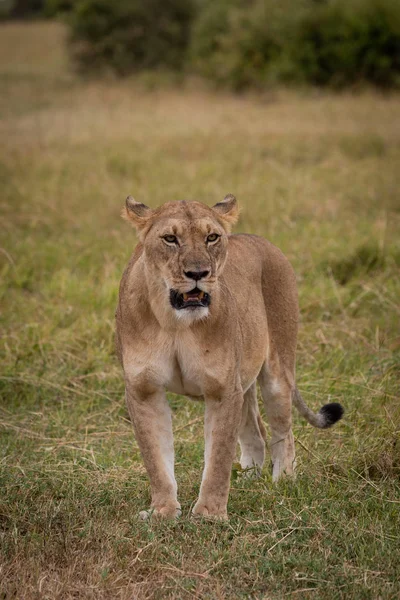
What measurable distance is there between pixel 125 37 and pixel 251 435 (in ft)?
69.2

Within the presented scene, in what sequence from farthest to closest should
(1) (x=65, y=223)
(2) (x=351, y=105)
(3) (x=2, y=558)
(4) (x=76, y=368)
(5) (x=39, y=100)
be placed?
1. (5) (x=39, y=100)
2. (2) (x=351, y=105)
3. (1) (x=65, y=223)
4. (4) (x=76, y=368)
5. (3) (x=2, y=558)

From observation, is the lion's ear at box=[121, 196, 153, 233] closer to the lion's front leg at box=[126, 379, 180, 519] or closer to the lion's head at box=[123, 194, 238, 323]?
the lion's head at box=[123, 194, 238, 323]

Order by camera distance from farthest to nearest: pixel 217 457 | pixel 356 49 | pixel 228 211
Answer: pixel 356 49, pixel 228 211, pixel 217 457

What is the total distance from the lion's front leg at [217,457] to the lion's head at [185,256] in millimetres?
366

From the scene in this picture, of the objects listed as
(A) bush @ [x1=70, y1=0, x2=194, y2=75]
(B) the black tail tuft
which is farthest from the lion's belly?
(A) bush @ [x1=70, y1=0, x2=194, y2=75]

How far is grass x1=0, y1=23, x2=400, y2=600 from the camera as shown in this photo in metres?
3.02

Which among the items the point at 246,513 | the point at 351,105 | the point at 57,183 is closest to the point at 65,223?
the point at 57,183

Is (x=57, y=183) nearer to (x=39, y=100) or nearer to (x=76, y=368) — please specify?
(x=76, y=368)

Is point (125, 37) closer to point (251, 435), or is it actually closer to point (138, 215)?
A: point (251, 435)

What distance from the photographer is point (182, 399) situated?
4836mm

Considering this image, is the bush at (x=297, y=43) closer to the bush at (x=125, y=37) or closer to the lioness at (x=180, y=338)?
the bush at (x=125, y=37)

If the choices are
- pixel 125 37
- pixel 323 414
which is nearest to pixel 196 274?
pixel 323 414

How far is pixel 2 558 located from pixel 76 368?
2137 mm

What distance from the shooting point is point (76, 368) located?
5141mm
